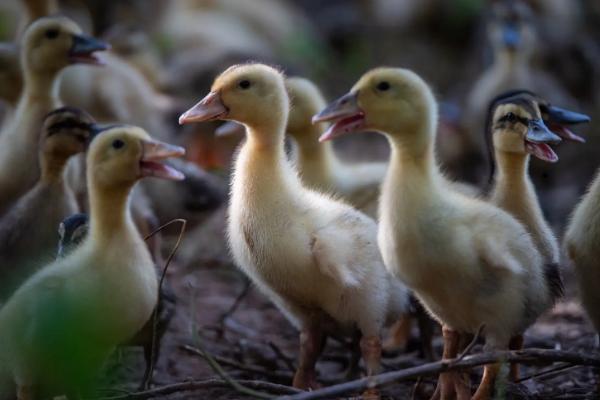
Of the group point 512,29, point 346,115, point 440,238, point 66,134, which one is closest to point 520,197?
point 440,238

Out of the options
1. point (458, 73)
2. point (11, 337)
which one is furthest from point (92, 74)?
point (458, 73)

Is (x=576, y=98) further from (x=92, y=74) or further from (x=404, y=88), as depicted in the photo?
(x=404, y=88)

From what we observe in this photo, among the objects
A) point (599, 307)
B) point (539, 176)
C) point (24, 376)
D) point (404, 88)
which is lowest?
point (24, 376)

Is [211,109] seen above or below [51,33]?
below

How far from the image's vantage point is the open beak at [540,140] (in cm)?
494

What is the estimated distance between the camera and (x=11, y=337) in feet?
15.7

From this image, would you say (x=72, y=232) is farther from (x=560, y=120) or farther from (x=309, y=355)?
(x=560, y=120)

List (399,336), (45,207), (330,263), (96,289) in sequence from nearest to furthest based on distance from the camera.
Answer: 1. (96,289)
2. (330,263)
3. (45,207)
4. (399,336)

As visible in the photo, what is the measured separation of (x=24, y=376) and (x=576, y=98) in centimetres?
659

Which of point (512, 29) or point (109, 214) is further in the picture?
point (512, 29)

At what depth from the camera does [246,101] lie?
5141mm

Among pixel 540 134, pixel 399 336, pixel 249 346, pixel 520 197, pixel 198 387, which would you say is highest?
pixel 540 134

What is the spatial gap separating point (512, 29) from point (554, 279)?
192 inches

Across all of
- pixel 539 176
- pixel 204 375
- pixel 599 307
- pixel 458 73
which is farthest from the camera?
pixel 458 73
